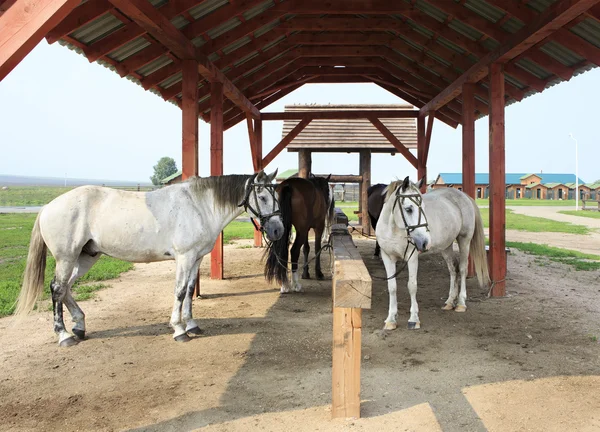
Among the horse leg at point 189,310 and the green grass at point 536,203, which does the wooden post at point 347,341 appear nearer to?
the horse leg at point 189,310

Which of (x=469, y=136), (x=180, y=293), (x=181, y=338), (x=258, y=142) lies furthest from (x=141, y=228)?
(x=258, y=142)

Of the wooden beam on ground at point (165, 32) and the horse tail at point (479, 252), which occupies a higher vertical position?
the wooden beam on ground at point (165, 32)

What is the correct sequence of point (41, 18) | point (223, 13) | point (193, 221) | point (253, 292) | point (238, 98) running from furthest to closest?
point (238, 98) < point (253, 292) < point (223, 13) < point (193, 221) < point (41, 18)

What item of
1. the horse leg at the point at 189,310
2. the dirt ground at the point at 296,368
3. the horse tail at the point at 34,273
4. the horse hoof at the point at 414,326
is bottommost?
the dirt ground at the point at 296,368

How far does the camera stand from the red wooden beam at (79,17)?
17.0 ft

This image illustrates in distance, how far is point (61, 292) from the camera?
4.98m

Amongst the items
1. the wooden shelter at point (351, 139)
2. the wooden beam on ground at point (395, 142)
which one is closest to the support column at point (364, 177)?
the wooden shelter at point (351, 139)

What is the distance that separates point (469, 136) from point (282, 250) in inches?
176

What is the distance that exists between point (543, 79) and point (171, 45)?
6498mm

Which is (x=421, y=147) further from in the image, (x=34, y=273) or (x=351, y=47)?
(x=34, y=273)

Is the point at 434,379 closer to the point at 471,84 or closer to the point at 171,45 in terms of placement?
the point at 171,45

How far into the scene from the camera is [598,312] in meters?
6.02

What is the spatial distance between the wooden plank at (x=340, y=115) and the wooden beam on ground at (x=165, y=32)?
12.6 feet

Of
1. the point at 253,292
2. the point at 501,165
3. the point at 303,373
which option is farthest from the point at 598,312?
the point at 253,292
